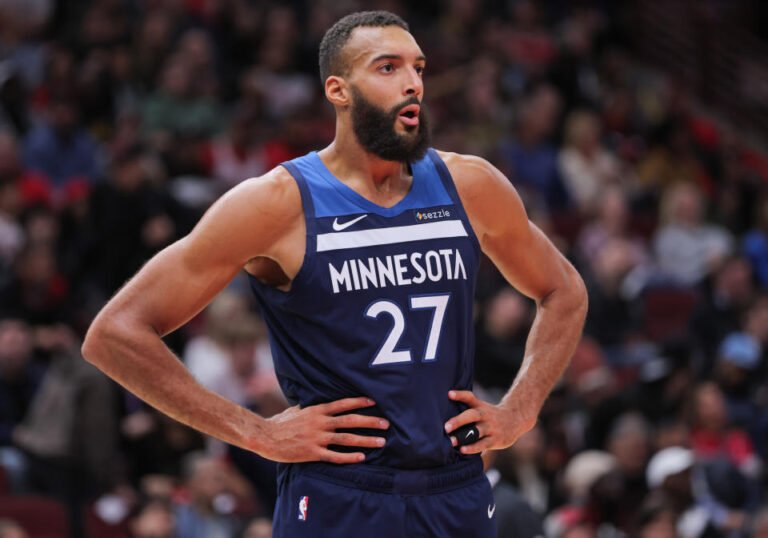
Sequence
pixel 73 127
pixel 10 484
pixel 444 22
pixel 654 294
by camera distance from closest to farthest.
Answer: pixel 10 484 < pixel 73 127 < pixel 654 294 < pixel 444 22

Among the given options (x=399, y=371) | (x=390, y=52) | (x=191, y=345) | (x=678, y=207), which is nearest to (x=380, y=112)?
(x=390, y=52)

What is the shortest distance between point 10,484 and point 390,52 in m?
5.63

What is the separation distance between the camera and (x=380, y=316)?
3918 mm

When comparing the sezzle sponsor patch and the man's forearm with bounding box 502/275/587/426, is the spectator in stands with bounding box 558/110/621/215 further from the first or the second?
the sezzle sponsor patch

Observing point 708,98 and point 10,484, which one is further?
point 708,98

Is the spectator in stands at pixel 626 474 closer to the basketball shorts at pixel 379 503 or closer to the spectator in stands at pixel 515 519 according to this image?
the spectator in stands at pixel 515 519

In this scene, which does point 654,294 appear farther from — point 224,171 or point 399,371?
point 399,371

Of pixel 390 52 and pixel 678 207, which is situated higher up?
pixel 390 52

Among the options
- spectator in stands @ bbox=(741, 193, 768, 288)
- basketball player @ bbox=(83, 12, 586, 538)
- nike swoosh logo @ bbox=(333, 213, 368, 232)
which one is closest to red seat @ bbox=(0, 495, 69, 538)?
basketball player @ bbox=(83, 12, 586, 538)

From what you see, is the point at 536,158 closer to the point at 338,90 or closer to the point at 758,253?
the point at 758,253

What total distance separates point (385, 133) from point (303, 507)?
45.5 inches

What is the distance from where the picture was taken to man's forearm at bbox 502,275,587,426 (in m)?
4.32

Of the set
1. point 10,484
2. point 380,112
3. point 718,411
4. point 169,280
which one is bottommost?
point 718,411

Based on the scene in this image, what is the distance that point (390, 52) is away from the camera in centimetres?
400
